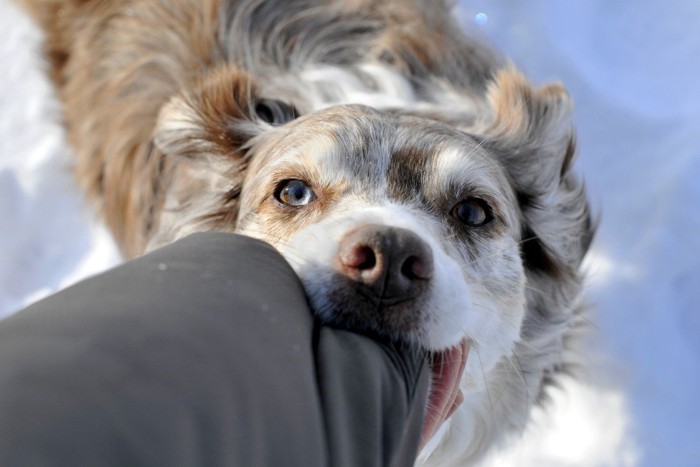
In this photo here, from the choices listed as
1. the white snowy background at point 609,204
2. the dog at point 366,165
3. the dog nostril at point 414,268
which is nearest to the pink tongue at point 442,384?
the dog at point 366,165

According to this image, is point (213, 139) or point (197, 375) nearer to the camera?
point (197, 375)

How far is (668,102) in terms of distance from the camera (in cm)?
436

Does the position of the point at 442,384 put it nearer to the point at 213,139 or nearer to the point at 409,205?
the point at 409,205

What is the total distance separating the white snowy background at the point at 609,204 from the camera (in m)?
3.56

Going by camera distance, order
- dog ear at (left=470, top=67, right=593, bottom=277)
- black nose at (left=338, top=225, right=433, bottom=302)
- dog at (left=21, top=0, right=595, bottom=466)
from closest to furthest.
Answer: black nose at (left=338, top=225, right=433, bottom=302) → dog at (left=21, top=0, right=595, bottom=466) → dog ear at (left=470, top=67, right=593, bottom=277)

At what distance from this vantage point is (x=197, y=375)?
1314mm

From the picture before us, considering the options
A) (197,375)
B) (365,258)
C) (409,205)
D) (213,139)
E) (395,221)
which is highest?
(213,139)

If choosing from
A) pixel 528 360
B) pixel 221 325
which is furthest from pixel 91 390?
pixel 528 360

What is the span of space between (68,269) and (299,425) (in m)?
3.19

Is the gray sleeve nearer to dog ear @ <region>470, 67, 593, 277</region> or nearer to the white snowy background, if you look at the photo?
dog ear @ <region>470, 67, 593, 277</region>

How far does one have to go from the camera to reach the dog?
206 cm

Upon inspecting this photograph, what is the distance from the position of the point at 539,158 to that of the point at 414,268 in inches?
56.2

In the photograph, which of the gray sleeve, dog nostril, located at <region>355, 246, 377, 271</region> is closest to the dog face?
dog nostril, located at <region>355, 246, 377, 271</region>

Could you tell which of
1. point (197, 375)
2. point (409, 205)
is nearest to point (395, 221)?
point (409, 205)
